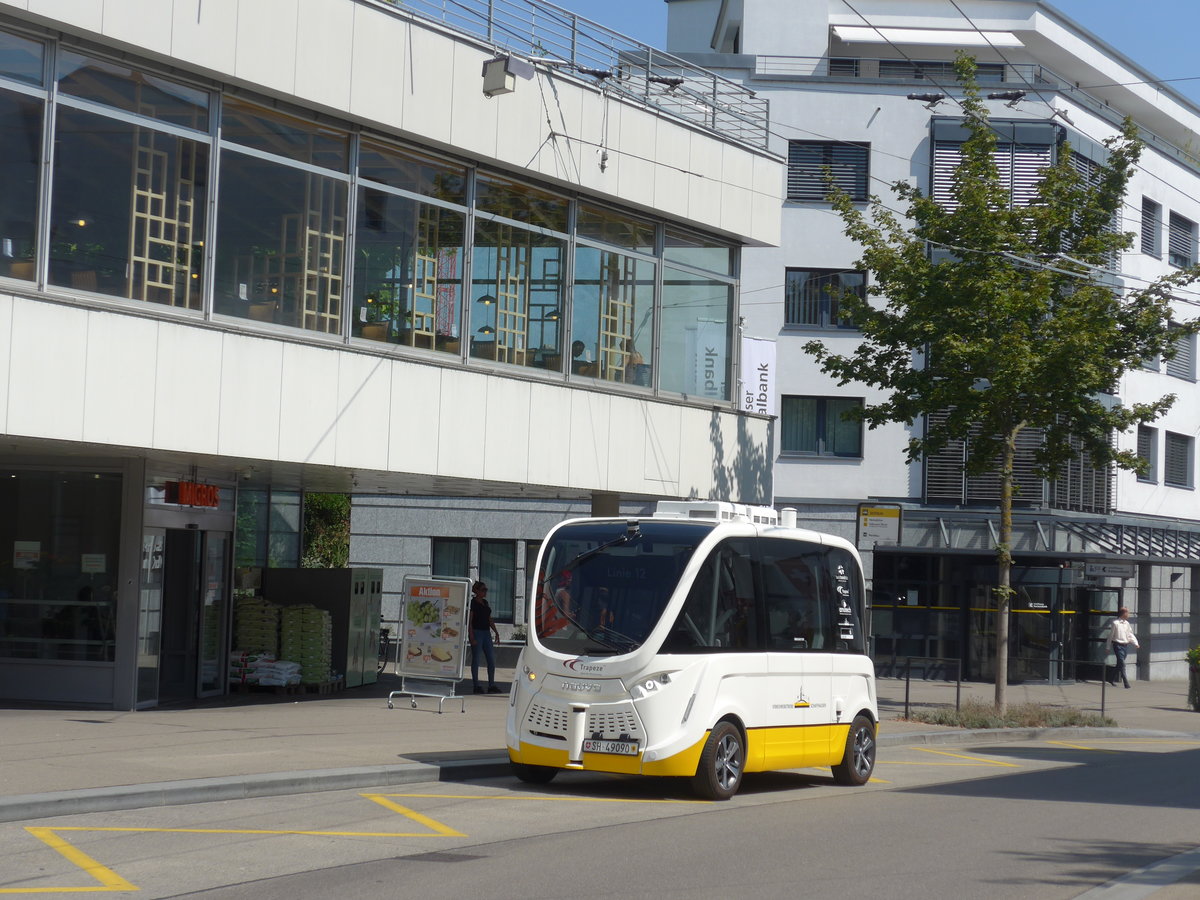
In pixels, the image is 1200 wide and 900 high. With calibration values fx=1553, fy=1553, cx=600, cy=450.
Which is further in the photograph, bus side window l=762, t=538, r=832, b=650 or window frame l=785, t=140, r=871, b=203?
window frame l=785, t=140, r=871, b=203

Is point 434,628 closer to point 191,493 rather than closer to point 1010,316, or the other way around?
point 191,493

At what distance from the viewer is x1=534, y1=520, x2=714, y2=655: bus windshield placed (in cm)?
1328

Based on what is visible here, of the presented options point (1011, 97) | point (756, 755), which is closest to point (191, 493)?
point (756, 755)

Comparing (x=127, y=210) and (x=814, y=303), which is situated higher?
(x=814, y=303)

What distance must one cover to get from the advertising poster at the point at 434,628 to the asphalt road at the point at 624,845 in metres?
5.63

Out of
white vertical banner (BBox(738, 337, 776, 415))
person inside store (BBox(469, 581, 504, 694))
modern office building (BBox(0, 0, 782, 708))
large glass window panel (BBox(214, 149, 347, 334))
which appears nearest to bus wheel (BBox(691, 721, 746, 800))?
modern office building (BBox(0, 0, 782, 708))

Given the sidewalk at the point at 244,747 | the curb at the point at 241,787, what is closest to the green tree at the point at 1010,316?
the sidewalk at the point at 244,747

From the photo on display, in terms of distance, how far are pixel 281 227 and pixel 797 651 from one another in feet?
26.7

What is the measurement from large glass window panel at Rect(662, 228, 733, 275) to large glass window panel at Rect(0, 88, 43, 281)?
10.7m

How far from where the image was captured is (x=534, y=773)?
45.2ft

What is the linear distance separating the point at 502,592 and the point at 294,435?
2009 cm

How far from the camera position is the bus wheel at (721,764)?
13.0 m

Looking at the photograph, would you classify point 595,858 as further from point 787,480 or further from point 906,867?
point 787,480

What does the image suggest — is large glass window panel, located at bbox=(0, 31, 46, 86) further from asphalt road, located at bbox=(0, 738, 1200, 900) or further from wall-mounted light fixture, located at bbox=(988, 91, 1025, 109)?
wall-mounted light fixture, located at bbox=(988, 91, 1025, 109)
